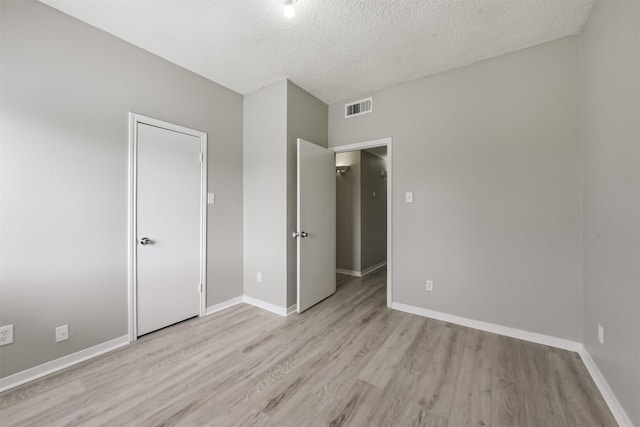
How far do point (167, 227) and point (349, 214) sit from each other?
3.02 metres

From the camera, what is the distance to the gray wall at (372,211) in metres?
4.53

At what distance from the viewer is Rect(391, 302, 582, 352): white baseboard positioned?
2.07 meters

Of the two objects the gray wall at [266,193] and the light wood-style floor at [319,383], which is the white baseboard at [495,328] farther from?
the gray wall at [266,193]

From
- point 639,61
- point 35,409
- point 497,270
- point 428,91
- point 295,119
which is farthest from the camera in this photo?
point 295,119

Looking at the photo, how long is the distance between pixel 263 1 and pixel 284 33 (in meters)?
0.34

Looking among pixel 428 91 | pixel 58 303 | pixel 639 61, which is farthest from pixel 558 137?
pixel 58 303

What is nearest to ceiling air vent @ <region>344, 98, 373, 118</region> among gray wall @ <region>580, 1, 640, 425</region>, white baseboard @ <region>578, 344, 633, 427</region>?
gray wall @ <region>580, 1, 640, 425</region>

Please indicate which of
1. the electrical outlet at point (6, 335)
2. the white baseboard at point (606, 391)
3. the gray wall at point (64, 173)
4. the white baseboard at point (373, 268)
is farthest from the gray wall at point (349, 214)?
the electrical outlet at point (6, 335)

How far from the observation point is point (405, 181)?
2844mm

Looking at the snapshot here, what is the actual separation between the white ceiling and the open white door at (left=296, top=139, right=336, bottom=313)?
946 mm

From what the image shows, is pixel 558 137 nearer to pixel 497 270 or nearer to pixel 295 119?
pixel 497 270

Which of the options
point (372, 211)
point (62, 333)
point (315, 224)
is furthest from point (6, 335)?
point (372, 211)

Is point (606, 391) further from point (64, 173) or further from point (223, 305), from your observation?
point (64, 173)

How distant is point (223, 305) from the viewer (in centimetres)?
295
